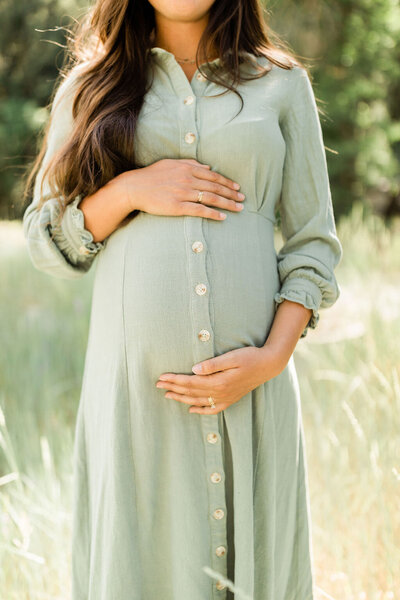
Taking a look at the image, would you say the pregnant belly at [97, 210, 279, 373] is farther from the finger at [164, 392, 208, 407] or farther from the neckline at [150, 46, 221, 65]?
the neckline at [150, 46, 221, 65]

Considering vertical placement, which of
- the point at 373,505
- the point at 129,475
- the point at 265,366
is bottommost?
the point at 373,505

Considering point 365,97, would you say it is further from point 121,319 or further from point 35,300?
point 121,319

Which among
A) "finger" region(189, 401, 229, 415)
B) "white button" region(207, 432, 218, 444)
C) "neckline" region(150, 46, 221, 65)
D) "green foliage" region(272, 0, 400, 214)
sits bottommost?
"white button" region(207, 432, 218, 444)

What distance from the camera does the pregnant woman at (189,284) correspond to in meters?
1.42

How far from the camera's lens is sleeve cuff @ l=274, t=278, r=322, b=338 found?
151cm

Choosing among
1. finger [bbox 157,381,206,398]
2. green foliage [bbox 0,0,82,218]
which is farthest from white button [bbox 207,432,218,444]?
green foliage [bbox 0,0,82,218]

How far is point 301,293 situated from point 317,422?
1454mm

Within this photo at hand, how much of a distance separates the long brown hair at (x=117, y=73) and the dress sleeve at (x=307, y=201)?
12 centimetres

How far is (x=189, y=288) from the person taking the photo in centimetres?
142

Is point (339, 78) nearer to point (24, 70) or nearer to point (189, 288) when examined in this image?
point (24, 70)

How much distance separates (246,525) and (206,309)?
0.51 m

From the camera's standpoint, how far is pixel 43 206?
160 cm

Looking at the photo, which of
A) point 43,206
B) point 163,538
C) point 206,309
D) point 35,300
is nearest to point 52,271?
point 43,206

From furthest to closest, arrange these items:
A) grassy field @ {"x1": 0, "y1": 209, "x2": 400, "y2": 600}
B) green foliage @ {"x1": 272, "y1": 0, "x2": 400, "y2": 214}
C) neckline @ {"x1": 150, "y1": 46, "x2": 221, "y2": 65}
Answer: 1. green foliage @ {"x1": 272, "y1": 0, "x2": 400, "y2": 214}
2. grassy field @ {"x1": 0, "y1": 209, "x2": 400, "y2": 600}
3. neckline @ {"x1": 150, "y1": 46, "x2": 221, "y2": 65}
